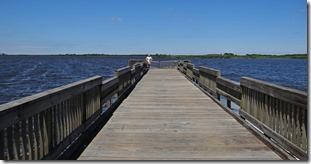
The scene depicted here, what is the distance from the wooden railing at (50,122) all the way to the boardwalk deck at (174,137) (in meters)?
0.31

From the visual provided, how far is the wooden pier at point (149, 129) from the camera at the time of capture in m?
4.06

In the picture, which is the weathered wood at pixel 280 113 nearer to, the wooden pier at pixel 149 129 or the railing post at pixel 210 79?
the wooden pier at pixel 149 129

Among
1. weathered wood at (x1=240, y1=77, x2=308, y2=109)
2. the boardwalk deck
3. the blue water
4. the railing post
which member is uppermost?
weathered wood at (x1=240, y1=77, x2=308, y2=109)

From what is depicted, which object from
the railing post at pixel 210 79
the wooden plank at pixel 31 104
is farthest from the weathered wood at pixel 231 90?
the wooden plank at pixel 31 104

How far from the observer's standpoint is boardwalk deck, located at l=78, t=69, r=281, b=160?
16.4 feet

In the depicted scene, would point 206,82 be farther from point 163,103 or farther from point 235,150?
point 235,150

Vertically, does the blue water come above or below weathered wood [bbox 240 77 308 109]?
below

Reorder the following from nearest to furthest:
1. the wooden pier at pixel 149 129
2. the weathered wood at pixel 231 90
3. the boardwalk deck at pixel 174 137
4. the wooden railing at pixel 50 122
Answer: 1. the wooden railing at pixel 50 122
2. the wooden pier at pixel 149 129
3. the boardwalk deck at pixel 174 137
4. the weathered wood at pixel 231 90

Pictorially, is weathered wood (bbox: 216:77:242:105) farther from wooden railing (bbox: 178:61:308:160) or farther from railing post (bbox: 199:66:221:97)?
railing post (bbox: 199:66:221:97)

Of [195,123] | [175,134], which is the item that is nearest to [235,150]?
[175,134]

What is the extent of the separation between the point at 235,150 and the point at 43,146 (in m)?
2.63

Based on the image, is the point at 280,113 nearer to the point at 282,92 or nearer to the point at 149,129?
the point at 282,92

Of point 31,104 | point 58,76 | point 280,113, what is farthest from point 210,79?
point 58,76

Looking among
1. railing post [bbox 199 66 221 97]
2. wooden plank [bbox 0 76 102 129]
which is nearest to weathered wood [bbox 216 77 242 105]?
railing post [bbox 199 66 221 97]
